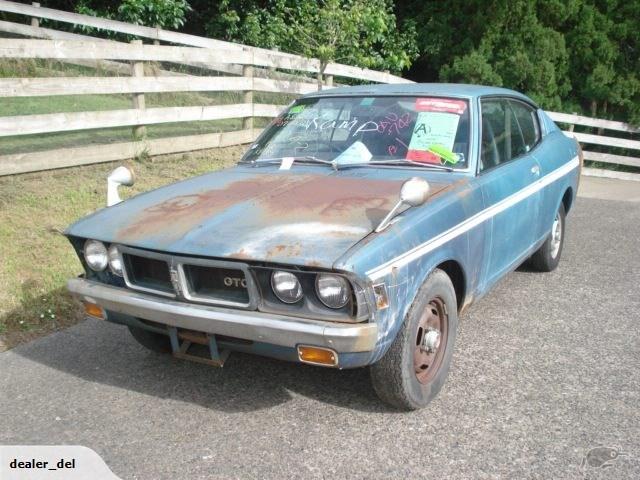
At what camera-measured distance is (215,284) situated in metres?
3.12

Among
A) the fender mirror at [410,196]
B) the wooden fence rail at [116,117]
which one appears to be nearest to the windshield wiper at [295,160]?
the fender mirror at [410,196]

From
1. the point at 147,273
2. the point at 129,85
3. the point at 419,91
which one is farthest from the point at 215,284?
the point at 129,85

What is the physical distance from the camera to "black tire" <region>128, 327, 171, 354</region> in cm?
397

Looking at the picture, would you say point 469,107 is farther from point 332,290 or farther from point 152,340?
point 152,340

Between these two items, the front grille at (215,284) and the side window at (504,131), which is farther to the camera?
the side window at (504,131)

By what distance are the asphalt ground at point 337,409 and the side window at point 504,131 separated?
3.73 feet

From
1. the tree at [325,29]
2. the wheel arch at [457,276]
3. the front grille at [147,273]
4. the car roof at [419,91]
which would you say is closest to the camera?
the front grille at [147,273]

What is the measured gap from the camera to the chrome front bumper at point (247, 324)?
9.15ft

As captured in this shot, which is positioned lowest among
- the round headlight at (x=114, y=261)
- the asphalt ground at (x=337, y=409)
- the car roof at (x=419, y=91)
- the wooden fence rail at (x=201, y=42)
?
the asphalt ground at (x=337, y=409)

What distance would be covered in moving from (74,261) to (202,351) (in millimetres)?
2452

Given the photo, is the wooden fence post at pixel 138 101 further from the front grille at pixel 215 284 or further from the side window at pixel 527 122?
the front grille at pixel 215 284

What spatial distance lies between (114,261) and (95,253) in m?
0.13

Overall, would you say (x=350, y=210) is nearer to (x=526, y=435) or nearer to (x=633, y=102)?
(x=526, y=435)

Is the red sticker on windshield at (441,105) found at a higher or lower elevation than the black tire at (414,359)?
higher
